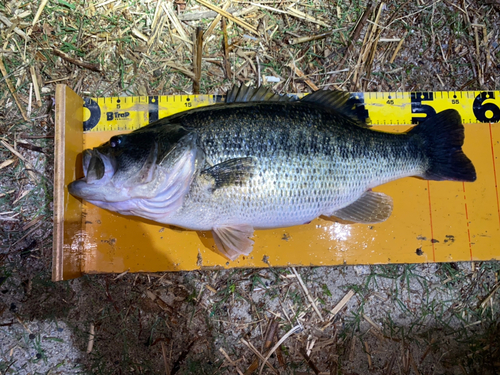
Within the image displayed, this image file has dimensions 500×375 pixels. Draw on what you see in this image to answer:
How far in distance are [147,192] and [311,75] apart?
179 cm

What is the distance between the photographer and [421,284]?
2723mm

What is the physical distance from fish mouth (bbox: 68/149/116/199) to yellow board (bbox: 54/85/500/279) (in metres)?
0.56

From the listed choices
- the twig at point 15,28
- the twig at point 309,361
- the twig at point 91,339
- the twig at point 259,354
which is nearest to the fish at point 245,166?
the twig at point 259,354

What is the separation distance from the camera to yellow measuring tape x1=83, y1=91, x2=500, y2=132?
8.96ft

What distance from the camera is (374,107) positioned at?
2.81m

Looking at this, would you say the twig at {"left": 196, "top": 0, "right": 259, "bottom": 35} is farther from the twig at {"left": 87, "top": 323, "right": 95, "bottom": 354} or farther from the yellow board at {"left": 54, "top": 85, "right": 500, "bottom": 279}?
the twig at {"left": 87, "top": 323, "right": 95, "bottom": 354}

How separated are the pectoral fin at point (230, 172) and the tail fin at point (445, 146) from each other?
4.50 ft

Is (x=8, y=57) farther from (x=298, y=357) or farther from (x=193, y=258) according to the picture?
(x=298, y=357)

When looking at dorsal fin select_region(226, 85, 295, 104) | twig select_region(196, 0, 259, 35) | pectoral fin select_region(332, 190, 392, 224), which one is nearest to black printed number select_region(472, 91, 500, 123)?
pectoral fin select_region(332, 190, 392, 224)

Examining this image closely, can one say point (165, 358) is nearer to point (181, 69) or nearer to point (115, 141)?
point (115, 141)

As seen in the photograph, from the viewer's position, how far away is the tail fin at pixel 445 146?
2.50m

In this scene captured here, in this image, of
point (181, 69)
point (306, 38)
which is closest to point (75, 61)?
point (181, 69)

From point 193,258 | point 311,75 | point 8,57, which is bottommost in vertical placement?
point 193,258

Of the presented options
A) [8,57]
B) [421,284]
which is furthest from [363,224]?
[8,57]
